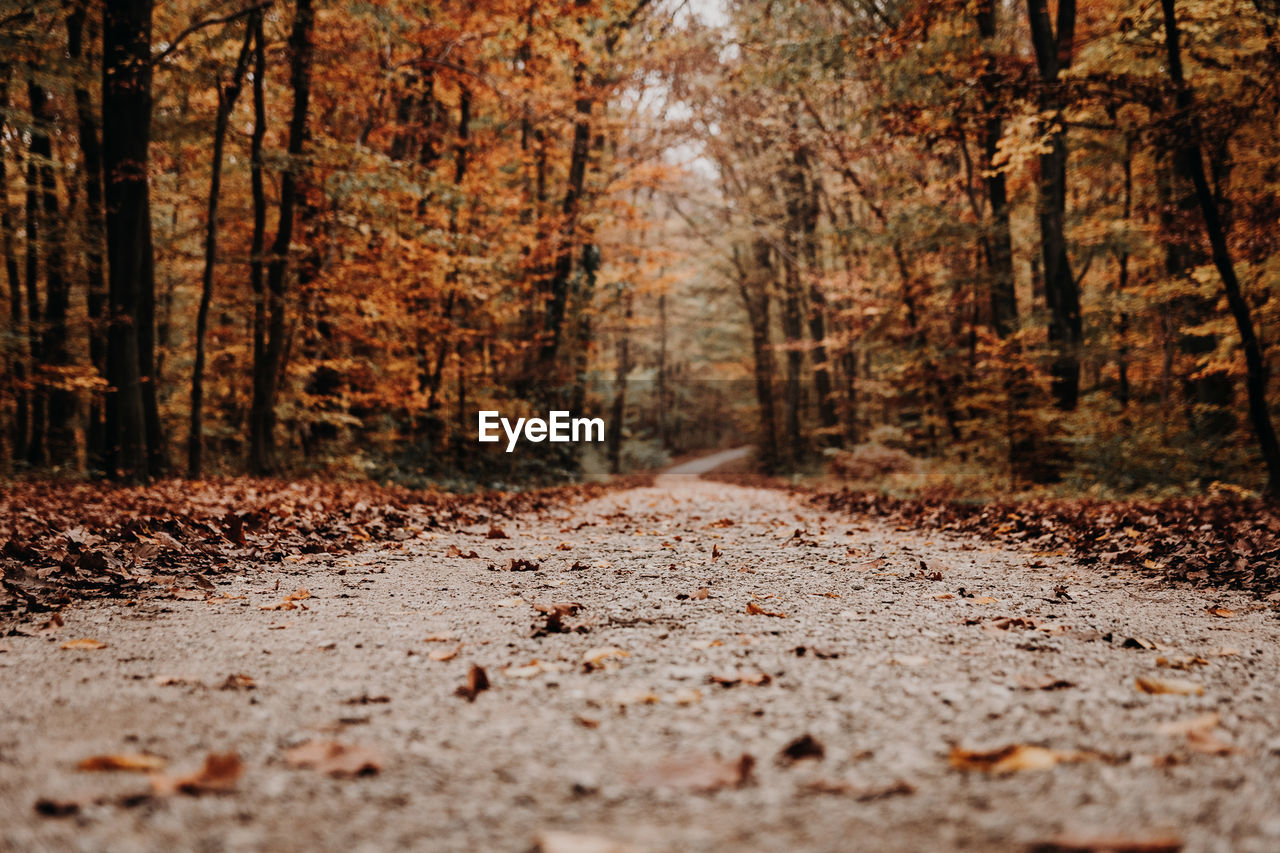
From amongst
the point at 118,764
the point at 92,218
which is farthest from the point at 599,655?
the point at 92,218

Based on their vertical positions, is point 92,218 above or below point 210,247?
above

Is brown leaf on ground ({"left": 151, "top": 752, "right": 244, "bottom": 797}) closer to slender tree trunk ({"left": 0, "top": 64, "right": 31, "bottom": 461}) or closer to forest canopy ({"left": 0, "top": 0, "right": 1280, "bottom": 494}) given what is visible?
forest canopy ({"left": 0, "top": 0, "right": 1280, "bottom": 494})

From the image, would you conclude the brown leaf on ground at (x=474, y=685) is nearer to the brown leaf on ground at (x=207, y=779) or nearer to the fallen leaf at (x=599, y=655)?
the fallen leaf at (x=599, y=655)

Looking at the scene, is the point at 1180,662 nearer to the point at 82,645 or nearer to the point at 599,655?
the point at 599,655

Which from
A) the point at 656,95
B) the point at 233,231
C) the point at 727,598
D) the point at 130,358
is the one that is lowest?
the point at 727,598

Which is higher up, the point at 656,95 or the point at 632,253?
the point at 656,95

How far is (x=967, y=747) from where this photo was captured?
5.76ft

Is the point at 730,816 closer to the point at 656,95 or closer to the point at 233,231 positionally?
the point at 233,231

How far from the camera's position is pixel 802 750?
1.74 metres

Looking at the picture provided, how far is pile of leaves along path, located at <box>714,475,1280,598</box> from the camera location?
437cm

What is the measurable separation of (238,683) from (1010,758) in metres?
2.19

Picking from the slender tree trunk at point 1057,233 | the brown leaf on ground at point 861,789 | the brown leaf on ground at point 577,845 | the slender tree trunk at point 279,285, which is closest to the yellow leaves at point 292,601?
the brown leaf on ground at point 577,845

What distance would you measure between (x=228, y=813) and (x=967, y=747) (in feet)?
5.36

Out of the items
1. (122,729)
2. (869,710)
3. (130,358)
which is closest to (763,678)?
(869,710)
